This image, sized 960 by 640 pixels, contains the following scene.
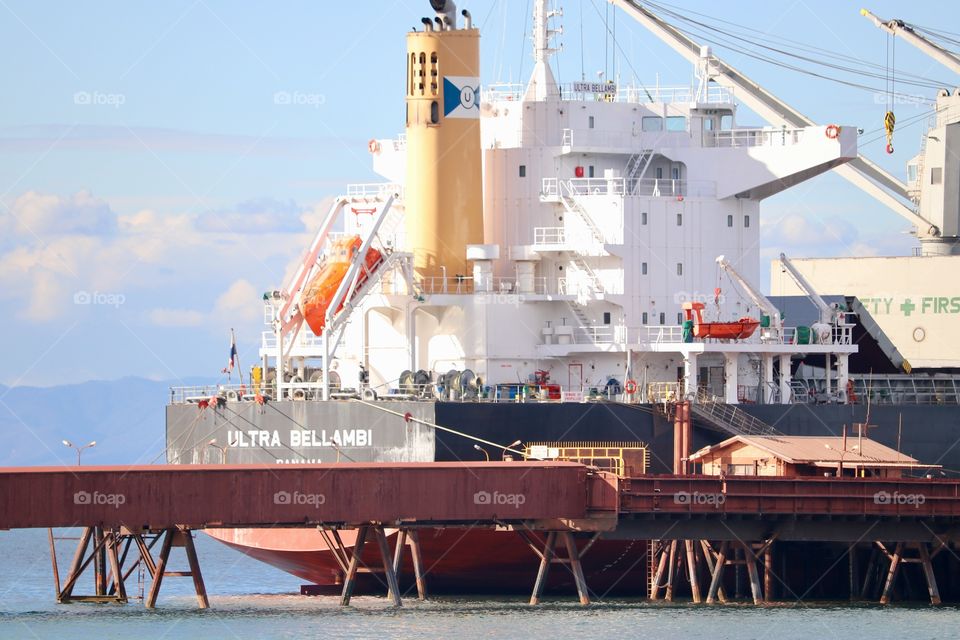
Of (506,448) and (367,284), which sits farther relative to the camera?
(367,284)

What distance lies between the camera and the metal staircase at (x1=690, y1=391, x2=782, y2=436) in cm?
5200

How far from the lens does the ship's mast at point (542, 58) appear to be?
56.8 metres

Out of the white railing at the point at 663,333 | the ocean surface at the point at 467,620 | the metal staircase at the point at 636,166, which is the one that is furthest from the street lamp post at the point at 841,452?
the metal staircase at the point at 636,166

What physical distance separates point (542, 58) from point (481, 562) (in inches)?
589

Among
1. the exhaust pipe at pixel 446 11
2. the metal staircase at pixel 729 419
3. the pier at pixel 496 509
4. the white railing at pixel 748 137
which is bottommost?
the pier at pixel 496 509

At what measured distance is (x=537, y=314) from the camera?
5481 cm

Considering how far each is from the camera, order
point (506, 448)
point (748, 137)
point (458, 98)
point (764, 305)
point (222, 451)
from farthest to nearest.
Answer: point (748, 137), point (764, 305), point (222, 451), point (458, 98), point (506, 448)

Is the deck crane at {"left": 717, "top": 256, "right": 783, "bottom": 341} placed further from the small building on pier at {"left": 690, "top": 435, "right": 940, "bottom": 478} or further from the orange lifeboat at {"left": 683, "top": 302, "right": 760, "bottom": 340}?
the small building on pier at {"left": 690, "top": 435, "right": 940, "bottom": 478}

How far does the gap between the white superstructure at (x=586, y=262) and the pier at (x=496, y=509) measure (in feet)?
19.4

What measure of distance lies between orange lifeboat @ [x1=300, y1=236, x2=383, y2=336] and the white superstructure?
48 cm

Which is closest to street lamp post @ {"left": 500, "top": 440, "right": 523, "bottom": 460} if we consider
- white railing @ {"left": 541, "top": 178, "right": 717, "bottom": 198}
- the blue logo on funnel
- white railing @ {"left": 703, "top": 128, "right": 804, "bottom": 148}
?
white railing @ {"left": 541, "top": 178, "right": 717, "bottom": 198}

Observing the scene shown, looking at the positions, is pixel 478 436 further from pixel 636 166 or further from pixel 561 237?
pixel 636 166

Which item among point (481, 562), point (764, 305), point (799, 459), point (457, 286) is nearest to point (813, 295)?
point (764, 305)

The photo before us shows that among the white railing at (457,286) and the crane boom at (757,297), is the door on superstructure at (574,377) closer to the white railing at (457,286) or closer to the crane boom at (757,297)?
the white railing at (457,286)
